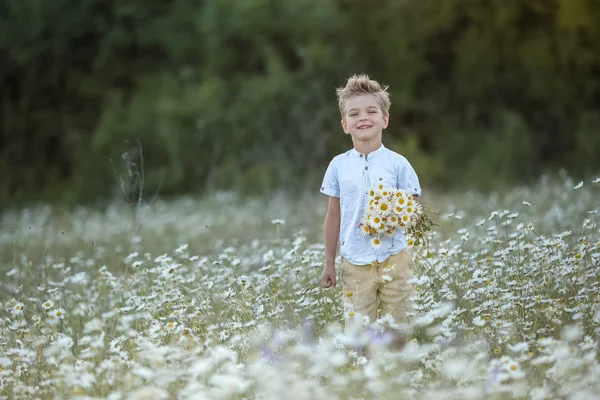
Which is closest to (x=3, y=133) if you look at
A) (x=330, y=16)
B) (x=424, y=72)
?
(x=330, y=16)

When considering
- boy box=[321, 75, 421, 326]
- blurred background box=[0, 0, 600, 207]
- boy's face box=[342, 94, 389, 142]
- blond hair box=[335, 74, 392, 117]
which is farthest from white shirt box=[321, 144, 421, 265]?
blurred background box=[0, 0, 600, 207]

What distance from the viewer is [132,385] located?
12.0ft

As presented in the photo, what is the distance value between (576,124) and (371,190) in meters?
20.2

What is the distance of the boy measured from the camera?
453 centimetres

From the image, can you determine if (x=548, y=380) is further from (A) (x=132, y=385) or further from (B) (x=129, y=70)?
(B) (x=129, y=70)

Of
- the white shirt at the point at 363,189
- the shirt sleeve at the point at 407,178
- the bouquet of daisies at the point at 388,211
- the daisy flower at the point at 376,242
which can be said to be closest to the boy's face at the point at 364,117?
the white shirt at the point at 363,189

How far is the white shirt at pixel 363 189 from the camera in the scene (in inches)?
179

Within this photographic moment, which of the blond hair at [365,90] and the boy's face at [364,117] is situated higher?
the blond hair at [365,90]

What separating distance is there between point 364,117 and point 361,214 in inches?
20.0

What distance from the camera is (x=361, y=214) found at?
4598mm

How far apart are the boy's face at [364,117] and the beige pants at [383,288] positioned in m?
0.64

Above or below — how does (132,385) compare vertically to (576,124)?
below

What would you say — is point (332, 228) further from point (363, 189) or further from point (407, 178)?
point (407, 178)

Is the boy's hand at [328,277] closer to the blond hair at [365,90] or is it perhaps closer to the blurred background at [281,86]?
the blond hair at [365,90]
